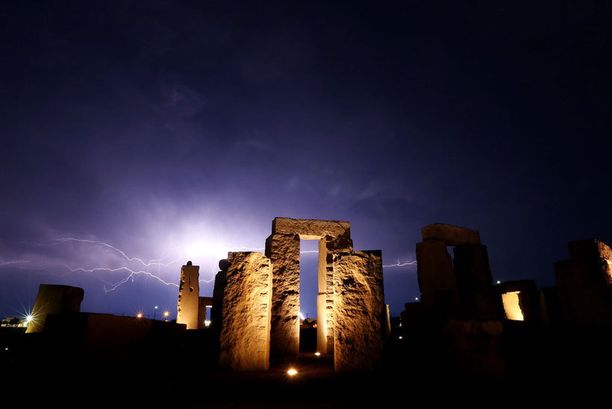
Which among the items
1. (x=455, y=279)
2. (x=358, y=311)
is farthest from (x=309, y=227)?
(x=455, y=279)

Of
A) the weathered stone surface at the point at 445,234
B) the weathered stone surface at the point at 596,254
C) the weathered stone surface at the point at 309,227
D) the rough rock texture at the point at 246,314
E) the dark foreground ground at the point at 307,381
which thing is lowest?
the dark foreground ground at the point at 307,381

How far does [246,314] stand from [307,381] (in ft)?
5.97

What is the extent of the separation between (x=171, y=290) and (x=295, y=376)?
90.2 m

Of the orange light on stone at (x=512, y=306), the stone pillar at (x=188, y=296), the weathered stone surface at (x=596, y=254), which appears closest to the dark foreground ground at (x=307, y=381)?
the weathered stone surface at (x=596, y=254)

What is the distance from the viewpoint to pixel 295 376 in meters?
4.85

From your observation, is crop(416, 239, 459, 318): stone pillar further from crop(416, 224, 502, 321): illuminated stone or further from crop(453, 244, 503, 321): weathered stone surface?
crop(453, 244, 503, 321): weathered stone surface

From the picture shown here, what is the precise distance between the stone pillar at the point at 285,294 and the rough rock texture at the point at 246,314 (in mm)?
2020

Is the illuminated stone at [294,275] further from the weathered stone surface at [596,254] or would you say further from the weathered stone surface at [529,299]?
the weathered stone surface at [529,299]

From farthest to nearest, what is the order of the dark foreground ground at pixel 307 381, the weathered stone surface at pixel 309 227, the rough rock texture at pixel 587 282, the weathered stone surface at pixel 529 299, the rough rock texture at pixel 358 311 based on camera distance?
the weathered stone surface at pixel 529 299 → the weathered stone surface at pixel 309 227 → the rough rock texture at pixel 587 282 → the rough rock texture at pixel 358 311 → the dark foreground ground at pixel 307 381

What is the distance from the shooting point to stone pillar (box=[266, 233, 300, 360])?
808cm

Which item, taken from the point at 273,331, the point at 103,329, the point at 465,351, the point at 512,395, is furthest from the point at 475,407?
the point at 273,331

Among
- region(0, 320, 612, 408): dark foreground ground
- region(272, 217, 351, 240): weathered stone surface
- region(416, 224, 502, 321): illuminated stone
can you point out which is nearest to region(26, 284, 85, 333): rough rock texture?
region(0, 320, 612, 408): dark foreground ground

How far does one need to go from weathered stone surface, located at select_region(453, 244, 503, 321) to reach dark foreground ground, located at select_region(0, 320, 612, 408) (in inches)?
152

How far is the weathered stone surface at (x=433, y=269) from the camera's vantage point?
10688 mm
